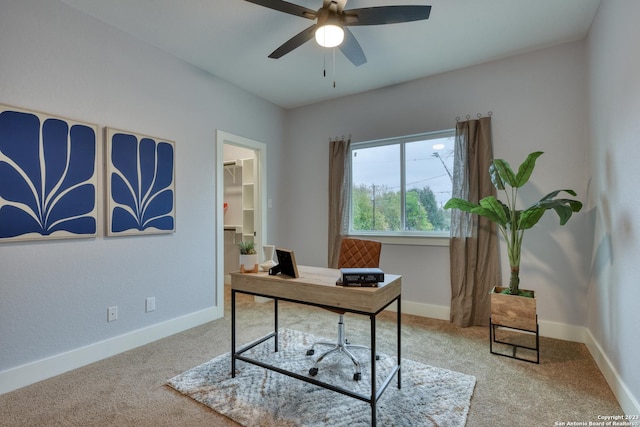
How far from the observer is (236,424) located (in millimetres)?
1745

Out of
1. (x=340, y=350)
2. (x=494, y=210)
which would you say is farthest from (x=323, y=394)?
(x=494, y=210)

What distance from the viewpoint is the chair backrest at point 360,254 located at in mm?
2662

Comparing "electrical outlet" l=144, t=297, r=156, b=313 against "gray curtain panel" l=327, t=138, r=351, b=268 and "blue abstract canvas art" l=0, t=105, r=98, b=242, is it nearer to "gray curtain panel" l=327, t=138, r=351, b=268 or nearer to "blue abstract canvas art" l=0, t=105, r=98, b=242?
"blue abstract canvas art" l=0, t=105, r=98, b=242

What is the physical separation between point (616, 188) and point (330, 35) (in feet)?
7.16

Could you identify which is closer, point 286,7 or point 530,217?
point 286,7

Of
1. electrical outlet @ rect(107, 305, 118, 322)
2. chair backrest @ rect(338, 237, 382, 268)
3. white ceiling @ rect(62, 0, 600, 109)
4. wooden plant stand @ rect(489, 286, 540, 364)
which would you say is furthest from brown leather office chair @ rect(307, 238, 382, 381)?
white ceiling @ rect(62, 0, 600, 109)

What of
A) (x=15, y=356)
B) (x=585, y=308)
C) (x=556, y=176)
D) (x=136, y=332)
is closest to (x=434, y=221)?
(x=556, y=176)

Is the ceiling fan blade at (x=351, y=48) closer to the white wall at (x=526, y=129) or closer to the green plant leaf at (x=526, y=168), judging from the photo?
the white wall at (x=526, y=129)

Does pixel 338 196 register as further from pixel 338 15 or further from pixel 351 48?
pixel 338 15

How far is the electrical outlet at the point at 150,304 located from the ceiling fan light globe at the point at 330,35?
269 cm

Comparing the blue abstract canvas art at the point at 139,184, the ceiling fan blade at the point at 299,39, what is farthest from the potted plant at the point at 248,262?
the ceiling fan blade at the point at 299,39

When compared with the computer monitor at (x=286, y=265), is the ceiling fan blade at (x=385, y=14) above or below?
above

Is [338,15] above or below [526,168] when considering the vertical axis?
above

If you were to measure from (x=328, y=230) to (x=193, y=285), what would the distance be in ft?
5.97
